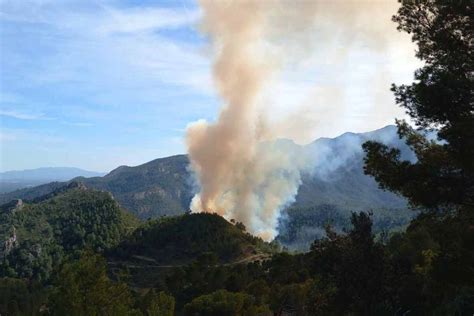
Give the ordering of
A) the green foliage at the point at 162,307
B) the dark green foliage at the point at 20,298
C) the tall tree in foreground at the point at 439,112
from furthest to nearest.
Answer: the dark green foliage at the point at 20,298, the green foliage at the point at 162,307, the tall tree in foreground at the point at 439,112

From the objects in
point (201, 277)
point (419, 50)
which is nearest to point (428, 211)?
point (419, 50)

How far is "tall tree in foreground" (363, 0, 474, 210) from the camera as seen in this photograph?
19.4 m

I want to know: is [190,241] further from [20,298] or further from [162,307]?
[162,307]

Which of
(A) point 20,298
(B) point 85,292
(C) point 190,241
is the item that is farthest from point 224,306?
(C) point 190,241

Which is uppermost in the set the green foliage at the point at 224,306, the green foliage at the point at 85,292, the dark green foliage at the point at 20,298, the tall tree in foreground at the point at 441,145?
the tall tree in foreground at the point at 441,145

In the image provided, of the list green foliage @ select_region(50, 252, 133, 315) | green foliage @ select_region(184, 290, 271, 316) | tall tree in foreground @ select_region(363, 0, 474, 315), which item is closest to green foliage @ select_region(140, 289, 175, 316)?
green foliage @ select_region(50, 252, 133, 315)

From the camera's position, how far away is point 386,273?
92.1 feet

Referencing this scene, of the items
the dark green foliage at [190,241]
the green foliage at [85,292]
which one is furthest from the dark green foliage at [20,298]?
the green foliage at [85,292]

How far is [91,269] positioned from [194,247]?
11752 centimetres

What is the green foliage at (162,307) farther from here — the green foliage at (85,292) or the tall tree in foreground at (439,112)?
the tall tree in foreground at (439,112)

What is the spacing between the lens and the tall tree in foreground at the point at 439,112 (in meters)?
19.4

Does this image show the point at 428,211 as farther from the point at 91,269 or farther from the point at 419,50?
the point at 91,269

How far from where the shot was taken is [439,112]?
20.2 metres

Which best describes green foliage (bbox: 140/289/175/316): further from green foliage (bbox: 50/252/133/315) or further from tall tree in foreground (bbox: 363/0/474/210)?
tall tree in foreground (bbox: 363/0/474/210)
